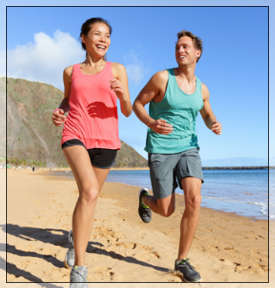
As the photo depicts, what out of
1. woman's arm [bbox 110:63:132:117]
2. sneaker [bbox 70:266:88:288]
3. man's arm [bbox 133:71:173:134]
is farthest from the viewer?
man's arm [bbox 133:71:173:134]

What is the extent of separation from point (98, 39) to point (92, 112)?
2.51ft

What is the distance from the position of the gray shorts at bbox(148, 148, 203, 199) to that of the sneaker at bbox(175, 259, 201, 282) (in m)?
0.73

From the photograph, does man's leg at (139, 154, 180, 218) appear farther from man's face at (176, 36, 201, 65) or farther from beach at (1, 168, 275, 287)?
man's face at (176, 36, 201, 65)

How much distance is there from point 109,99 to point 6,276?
2.18 meters

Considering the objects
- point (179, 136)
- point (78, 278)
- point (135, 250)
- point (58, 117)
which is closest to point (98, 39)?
point (58, 117)

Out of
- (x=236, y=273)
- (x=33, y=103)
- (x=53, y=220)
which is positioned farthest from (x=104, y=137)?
(x=33, y=103)

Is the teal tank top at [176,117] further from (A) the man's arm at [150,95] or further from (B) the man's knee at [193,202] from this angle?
(B) the man's knee at [193,202]

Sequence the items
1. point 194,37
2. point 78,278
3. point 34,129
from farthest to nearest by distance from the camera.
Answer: point 34,129
point 194,37
point 78,278

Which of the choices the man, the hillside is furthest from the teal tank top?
the hillside

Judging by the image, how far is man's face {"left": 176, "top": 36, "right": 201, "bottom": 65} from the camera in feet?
11.8

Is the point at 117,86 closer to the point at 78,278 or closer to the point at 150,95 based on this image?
the point at 150,95

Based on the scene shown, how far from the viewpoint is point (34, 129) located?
97750 millimetres

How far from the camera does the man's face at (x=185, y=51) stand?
3592mm

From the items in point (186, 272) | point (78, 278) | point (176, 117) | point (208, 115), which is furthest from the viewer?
point (208, 115)
